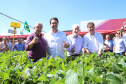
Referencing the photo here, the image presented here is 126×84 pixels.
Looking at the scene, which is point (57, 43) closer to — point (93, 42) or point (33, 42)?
point (33, 42)

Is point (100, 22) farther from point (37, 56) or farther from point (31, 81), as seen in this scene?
point (31, 81)

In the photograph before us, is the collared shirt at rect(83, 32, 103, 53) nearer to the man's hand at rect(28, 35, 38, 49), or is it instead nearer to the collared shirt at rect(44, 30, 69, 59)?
the collared shirt at rect(44, 30, 69, 59)

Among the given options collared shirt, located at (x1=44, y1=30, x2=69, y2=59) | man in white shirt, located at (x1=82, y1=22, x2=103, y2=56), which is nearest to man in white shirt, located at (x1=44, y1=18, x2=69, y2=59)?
collared shirt, located at (x1=44, y1=30, x2=69, y2=59)

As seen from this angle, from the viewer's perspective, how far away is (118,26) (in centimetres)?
1227

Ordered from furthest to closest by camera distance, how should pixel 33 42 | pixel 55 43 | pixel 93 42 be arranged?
1. pixel 93 42
2. pixel 55 43
3. pixel 33 42

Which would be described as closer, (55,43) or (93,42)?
(55,43)

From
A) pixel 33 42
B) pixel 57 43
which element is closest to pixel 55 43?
pixel 57 43

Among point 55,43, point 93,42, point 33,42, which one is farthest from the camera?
point 93,42

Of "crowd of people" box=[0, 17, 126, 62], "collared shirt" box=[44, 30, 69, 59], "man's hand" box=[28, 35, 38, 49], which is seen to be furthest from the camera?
"collared shirt" box=[44, 30, 69, 59]

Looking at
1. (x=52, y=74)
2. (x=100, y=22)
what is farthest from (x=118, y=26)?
(x=52, y=74)

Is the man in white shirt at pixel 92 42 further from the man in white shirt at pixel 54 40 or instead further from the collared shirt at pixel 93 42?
the man in white shirt at pixel 54 40

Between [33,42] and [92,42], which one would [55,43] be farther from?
[92,42]

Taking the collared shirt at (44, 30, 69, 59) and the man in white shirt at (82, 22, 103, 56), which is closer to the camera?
the collared shirt at (44, 30, 69, 59)

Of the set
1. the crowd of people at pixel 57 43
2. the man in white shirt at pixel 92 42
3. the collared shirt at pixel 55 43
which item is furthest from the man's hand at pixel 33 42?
the man in white shirt at pixel 92 42
